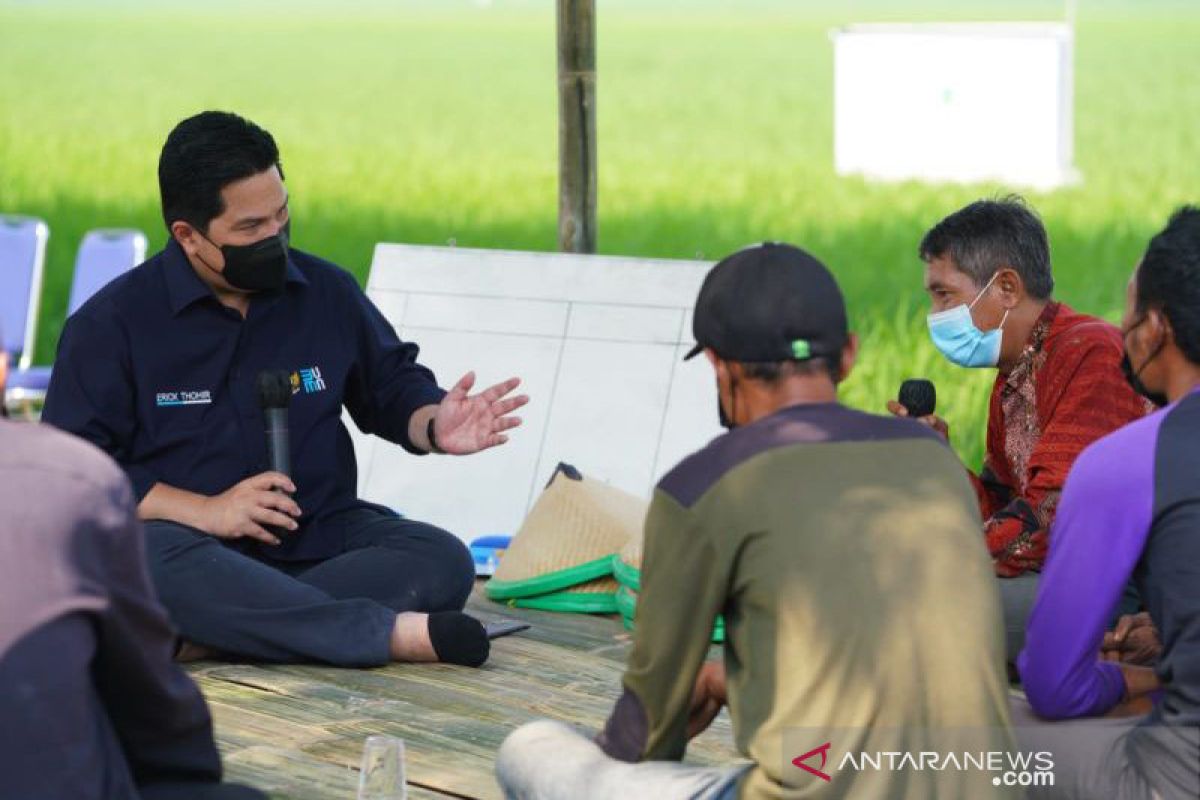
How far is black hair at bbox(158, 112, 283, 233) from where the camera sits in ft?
16.8

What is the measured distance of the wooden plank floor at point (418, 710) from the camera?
4.25m

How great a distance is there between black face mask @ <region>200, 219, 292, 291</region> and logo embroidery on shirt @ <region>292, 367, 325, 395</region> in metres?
0.26

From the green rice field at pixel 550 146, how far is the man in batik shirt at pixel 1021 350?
11.8ft

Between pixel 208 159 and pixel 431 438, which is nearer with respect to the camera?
pixel 208 159

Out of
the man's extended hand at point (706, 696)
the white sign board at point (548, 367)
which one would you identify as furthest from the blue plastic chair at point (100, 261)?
the man's extended hand at point (706, 696)

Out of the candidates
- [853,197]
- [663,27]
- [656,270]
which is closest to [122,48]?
[663,27]

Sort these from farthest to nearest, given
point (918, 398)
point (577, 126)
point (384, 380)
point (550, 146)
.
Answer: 1. point (550, 146)
2. point (577, 126)
3. point (384, 380)
4. point (918, 398)

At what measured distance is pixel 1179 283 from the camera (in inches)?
131

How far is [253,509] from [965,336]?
1.77 metres

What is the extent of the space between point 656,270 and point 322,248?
7955 millimetres

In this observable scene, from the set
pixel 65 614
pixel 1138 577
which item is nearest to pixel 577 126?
pixel 1138 577

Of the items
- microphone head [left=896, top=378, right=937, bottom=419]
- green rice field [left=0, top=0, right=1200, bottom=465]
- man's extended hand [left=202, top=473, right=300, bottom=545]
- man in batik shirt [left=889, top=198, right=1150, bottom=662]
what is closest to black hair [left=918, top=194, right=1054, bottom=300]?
man in batik shirt [left=889, top=198, right=1150, bottom=662]

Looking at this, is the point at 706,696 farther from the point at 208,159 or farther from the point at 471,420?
the point at 208,159

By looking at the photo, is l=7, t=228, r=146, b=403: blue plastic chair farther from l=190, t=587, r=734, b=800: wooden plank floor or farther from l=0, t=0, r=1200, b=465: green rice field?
l=190, t=587, r=734, b=800: wooden plank floor
